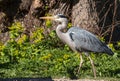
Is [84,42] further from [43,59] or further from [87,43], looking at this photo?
[43,59]

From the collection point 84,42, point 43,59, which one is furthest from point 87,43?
point 43,59

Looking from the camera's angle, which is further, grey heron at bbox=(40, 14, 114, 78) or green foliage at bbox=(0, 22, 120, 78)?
green foliage at bbox=(0, 22, 120, 78)

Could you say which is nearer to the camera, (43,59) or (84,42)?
(84,42)

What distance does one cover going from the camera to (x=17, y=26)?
14375mm

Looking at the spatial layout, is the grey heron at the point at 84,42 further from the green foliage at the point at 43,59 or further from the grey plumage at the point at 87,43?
the green foliage at the point at 43,59

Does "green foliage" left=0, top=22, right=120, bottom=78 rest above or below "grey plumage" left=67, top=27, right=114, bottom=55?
below

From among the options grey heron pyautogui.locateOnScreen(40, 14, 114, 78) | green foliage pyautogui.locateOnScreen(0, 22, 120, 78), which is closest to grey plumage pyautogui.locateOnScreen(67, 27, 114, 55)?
grey heron pyautogui.locateOnScreen(40, 14, 114, 78)

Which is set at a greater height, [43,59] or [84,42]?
[84,42]

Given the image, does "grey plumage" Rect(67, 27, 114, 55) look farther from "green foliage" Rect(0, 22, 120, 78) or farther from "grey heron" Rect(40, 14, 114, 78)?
"green foliage" Rect(0, 22, 120, 78)

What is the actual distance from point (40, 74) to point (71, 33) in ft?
3.78

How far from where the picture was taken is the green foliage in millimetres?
11727

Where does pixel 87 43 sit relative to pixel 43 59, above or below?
above

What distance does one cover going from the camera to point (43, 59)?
42.6 ft

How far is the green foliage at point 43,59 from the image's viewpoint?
11.7 metres
